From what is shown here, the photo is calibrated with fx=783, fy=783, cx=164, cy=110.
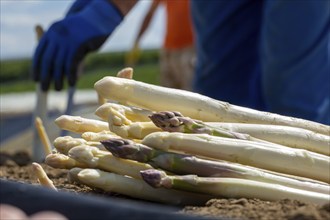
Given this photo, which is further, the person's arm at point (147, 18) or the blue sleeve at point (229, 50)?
the person's arm at point (147, 18)

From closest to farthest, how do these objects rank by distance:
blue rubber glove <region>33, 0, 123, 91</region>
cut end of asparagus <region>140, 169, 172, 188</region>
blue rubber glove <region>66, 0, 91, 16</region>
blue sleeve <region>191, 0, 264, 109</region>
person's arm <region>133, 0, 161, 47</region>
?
cut end of asparagus <region>140, 169, 172, 188</region>, blue rubber glove <region>33, 0, 123, 91</region>, blue rubber glove <region>66, 0, 91, 16</region>, blue sleeve <region>191, 0, 264, 109</region>, person's arm <region>133, 0, 161, 47</region>

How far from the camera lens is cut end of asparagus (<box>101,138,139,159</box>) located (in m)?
1.71

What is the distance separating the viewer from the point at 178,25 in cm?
776

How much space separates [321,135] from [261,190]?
0.23 meters

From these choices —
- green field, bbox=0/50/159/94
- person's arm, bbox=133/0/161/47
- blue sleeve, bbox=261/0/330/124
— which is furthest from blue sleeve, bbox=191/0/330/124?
green field, bbox=0/50/159/94

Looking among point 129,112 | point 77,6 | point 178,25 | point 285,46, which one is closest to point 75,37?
point 77,6

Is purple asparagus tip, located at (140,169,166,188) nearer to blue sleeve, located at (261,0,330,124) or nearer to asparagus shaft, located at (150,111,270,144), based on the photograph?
asparagus shaft, located at (150,111,270,144)

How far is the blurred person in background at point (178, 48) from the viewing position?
7691mm

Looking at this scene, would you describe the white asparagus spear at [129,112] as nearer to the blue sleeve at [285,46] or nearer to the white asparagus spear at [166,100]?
the white asparagus spear at [166,100]

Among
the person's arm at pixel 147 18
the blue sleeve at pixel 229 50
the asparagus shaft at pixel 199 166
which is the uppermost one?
the asparagus shaft at pixel 199 166

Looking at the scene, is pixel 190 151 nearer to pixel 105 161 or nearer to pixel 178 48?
pixel 105 161

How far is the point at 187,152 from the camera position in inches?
67.2

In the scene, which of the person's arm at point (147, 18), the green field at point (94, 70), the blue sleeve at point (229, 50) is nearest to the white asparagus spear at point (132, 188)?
the blue sleeve at point (229, 50)

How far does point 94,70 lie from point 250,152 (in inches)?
788
